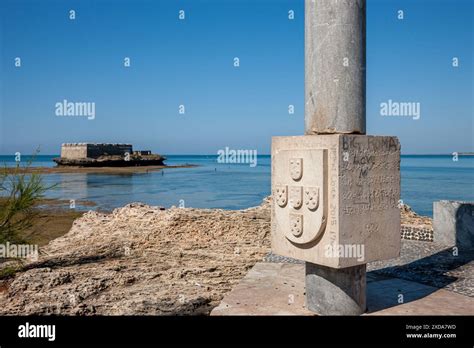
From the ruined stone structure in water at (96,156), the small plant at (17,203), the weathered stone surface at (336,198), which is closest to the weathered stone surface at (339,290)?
the weathered stone surface at (336,198)

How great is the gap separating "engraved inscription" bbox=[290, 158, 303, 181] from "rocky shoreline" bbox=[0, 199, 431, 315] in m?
1.99

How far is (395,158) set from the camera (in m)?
4.62

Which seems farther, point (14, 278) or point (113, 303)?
point (14, 278)

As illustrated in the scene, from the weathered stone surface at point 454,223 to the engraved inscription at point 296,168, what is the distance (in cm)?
543

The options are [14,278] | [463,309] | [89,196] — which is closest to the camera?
[463,309]

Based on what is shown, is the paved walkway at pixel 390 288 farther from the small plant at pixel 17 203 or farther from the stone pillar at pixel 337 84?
the small plant at pixel 17 203

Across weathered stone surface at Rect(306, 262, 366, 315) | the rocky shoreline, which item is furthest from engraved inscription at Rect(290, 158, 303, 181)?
the rocky shoreline

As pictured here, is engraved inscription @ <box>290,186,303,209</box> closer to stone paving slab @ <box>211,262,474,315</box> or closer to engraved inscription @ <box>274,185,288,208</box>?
engraved inscription @ <box>274,185,288,208</box>

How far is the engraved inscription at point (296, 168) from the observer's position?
438 centimetres

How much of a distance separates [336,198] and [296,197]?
0.46 metres

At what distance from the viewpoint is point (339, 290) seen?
456cm
